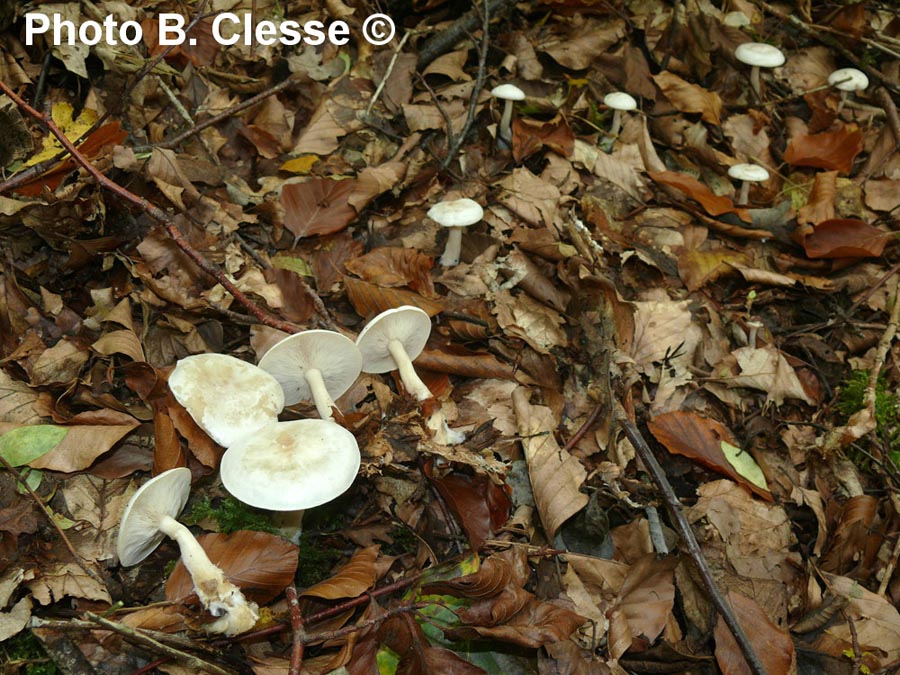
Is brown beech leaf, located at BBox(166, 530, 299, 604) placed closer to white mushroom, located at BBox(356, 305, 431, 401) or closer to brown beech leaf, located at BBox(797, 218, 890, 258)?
white mushroom, located at BBox(356, 305, 431, 401)

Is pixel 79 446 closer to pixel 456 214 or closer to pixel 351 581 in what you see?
pixel 351 581

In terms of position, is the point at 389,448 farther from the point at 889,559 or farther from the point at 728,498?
the point at 889,559

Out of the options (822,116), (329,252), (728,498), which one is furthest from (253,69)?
(822,116)

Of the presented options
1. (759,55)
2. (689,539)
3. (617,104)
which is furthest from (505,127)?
(689,539)

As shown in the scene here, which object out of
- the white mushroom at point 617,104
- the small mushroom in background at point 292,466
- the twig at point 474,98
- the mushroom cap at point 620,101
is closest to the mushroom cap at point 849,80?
the white mushroom at point 617,104

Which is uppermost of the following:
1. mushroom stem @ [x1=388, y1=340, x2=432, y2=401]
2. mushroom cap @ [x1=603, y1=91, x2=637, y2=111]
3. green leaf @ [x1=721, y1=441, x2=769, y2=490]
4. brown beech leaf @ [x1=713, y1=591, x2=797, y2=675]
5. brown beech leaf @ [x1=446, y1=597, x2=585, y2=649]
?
mushroom cap @ [x1=603, y1=91, x2=637, y2=111]

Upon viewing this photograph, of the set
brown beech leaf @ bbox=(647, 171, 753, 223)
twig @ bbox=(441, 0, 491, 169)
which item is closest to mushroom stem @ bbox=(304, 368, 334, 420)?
twig @ bbox=(441, 0, 491, 169)

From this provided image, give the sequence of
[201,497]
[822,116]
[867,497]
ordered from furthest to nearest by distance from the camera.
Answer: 1. [822,116]
2. [867,497]
3. [201,497]
